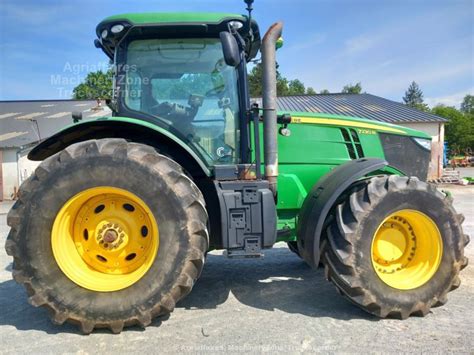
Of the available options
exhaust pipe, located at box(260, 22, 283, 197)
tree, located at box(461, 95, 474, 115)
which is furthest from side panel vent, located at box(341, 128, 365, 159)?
tree, located at box(461, 95, 474, 115)

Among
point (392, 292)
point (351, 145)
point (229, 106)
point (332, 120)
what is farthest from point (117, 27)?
point (392, 292)

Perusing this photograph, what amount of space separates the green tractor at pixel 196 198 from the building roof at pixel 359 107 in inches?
558

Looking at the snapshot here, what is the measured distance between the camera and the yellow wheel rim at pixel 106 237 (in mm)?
2992

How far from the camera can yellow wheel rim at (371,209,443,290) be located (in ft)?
10.6

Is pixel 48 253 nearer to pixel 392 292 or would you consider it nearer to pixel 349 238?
pixel 349 238

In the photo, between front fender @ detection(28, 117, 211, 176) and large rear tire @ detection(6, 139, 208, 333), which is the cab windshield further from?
large rear tire @ detection(6, 139, 208, 333)

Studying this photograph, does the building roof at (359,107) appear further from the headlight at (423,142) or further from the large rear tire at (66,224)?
the large rear tire at (66,224)

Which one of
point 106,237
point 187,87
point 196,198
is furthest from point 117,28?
point 106,237

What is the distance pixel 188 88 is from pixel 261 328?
216 cm

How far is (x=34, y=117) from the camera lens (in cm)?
2050

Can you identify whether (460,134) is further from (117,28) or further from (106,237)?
(106,237)

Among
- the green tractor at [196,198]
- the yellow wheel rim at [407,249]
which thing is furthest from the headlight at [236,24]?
the yellow wheel rim at [407,249]

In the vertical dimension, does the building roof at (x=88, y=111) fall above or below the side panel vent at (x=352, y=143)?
above

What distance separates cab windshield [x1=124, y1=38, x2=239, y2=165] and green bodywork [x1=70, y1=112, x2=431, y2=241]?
67 cm
